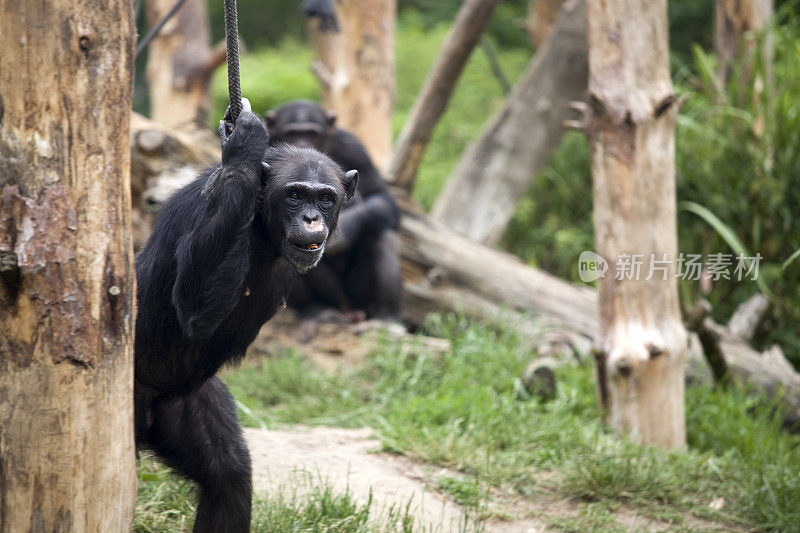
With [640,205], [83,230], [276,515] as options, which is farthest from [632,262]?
[83,230]

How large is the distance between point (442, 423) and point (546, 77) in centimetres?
438

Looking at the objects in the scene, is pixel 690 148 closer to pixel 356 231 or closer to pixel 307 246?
pixel 356 231

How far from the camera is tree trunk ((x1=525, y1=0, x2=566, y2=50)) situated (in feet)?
32.8

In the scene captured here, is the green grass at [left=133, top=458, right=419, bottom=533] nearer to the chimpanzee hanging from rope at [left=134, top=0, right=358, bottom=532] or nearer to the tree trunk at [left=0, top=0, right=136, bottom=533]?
the chimpanzee hanging from rope at [left=134, top=0, right=358, bottom=532]

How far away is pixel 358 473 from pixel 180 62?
20.5 ft

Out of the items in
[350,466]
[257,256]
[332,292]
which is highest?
[257,256]

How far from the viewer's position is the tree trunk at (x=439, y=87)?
23.3ft

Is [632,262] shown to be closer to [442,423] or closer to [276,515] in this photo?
[442,423]

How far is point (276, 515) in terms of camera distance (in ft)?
10.9

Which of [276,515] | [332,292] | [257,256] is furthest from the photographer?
[332,292]

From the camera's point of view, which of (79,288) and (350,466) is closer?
(79,288)

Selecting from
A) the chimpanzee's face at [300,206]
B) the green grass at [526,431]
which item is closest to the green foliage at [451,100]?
the green grass at [526,431]

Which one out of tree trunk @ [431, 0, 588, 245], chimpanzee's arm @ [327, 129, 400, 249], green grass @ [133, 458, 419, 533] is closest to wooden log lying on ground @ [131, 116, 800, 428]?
chimpanzee's arm @ [327, 129, 400, 249]

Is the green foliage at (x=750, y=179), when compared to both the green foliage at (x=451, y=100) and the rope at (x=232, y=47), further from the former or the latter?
the rope at (x=232, y=47)
